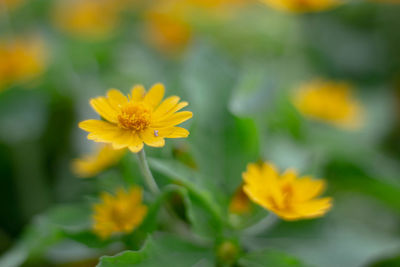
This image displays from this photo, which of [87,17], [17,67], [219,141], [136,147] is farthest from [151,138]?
[87,17]

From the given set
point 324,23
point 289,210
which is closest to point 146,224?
point 289,210

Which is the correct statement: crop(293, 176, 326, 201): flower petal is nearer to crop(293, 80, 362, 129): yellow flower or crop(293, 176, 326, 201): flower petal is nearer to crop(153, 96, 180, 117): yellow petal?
crop(153, 96, 180, 117): yellow petal

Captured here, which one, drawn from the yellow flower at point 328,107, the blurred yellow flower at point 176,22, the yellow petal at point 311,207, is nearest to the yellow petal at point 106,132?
the yellow petal at point 311,207

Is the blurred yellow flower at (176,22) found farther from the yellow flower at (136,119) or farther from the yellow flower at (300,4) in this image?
the yellow flower at (136,119)

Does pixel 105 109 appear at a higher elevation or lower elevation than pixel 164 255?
higher

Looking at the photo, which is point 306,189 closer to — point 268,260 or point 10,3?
point 268,260

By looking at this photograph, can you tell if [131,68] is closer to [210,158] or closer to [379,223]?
[210,158]
